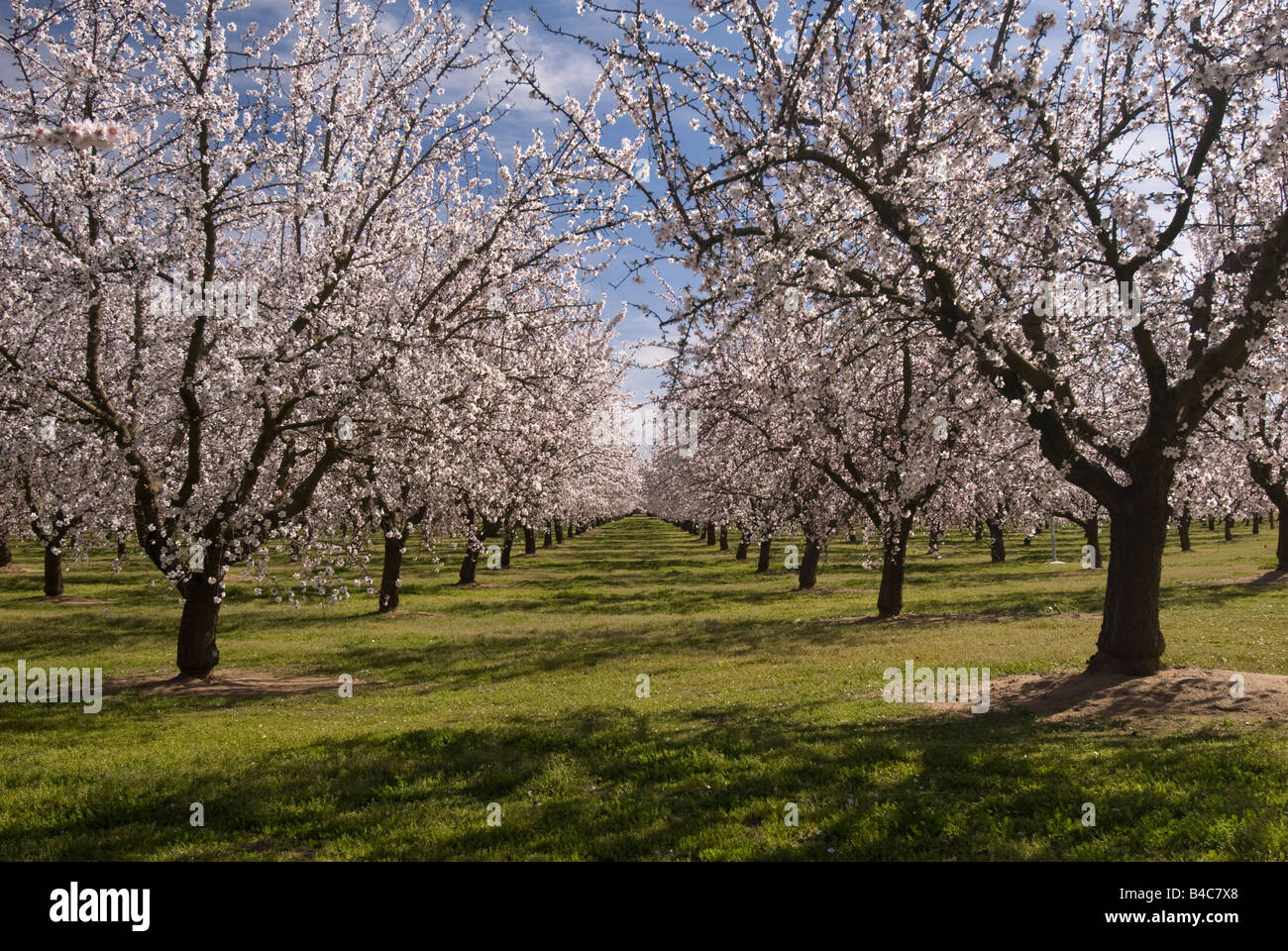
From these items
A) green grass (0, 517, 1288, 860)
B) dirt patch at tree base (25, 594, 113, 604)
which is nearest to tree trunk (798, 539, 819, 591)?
green grass (0, 517, 1288, 860)

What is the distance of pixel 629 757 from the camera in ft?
30.2

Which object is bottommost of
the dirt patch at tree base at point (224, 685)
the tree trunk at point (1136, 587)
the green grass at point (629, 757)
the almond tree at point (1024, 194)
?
the dirt patch at tree base at point (224, 685)

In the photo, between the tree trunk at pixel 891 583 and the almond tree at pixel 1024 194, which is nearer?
the almond tree at pixel 1024 194

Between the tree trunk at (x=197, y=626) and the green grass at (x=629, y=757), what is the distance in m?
1.35

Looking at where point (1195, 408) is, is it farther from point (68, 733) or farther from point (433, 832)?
point (68, 733)

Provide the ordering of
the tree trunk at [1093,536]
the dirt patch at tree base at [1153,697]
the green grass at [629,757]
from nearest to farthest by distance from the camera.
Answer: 1. the green grass at [629,757]
2. the dirt patch at tree base at [1153,697]
3. the tree trunk at [1093,536]

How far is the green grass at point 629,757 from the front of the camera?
21.8 feet

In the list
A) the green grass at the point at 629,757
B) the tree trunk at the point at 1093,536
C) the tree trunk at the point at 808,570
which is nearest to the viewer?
the green grass at the point at 629,757

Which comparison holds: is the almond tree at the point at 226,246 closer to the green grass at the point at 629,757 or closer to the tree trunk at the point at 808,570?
the green grass at the point at 629,757

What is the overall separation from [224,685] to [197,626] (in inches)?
48.1

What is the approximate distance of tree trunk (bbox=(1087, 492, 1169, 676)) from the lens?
1203cm

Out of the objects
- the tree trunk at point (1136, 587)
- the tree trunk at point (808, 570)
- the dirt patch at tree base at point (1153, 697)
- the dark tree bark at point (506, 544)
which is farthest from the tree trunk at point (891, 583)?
the dark tree bark at point (506, 544)

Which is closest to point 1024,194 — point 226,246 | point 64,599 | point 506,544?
point 226,246
